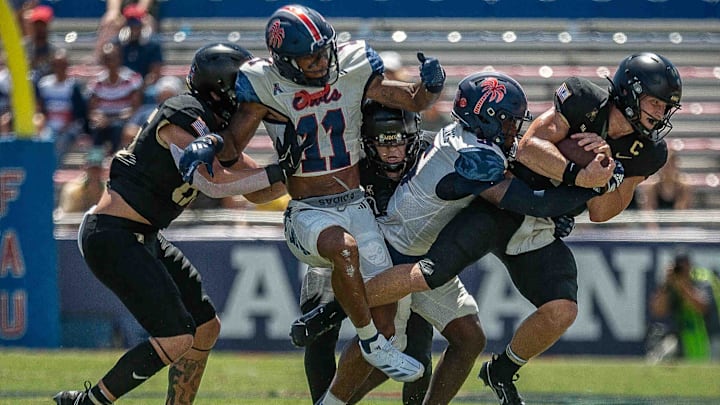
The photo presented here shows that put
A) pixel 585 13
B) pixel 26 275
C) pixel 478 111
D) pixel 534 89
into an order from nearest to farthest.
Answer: pixel 478 111 < pixel 26 275 < pixel 534 89 < pixel 585 13

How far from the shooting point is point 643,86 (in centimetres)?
626

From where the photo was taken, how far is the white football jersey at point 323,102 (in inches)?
246

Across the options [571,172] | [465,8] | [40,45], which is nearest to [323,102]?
[571,172]

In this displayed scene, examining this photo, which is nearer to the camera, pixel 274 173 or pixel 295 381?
pixel 274 173

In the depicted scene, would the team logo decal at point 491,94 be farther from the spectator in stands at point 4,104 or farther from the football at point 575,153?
the spectator in stands at point 4,104

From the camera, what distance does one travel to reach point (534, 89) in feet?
46.1

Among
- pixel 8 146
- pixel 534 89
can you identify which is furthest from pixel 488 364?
pixel 534 89

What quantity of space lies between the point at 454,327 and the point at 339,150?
1.05 meters

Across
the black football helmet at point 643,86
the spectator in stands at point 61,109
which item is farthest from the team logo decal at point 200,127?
the spectator in stands at point 61,109

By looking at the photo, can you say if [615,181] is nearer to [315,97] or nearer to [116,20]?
[315,97]

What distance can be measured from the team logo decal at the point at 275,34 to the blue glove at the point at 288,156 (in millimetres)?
396

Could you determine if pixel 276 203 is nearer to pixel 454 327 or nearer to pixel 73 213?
pixel 73 213

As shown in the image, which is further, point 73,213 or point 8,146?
point 73,213

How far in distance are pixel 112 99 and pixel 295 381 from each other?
507 cm
